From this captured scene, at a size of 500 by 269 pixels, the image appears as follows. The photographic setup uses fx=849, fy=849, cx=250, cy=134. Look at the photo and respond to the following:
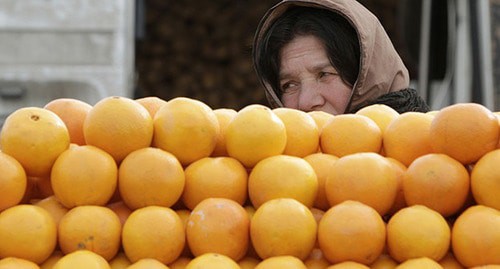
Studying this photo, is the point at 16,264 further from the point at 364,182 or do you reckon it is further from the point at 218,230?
the point at 364,182

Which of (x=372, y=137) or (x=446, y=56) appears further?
(x=446, y=56)

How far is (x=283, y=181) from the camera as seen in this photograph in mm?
1314

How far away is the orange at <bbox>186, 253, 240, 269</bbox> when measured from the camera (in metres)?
1.22

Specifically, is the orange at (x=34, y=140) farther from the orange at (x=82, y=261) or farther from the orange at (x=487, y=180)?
the orange at (x=487, y=180)

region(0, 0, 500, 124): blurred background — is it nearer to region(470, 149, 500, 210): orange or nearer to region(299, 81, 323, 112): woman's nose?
region(299, 81, 323, 112): woman's nose

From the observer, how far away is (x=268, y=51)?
2.27m

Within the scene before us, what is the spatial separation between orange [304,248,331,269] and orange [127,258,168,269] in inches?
8.5

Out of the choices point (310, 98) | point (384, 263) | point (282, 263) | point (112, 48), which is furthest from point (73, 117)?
point (112, 48)

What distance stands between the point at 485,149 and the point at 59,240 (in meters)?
0.67

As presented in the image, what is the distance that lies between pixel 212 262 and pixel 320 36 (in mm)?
1041

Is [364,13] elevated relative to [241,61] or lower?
elevated

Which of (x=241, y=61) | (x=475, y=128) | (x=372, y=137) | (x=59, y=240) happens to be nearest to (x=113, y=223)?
(x=59, y=240)

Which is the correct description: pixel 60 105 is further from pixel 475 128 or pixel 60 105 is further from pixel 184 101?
pixel 475 128

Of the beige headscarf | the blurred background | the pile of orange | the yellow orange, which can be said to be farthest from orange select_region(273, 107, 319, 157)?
the blurred background
